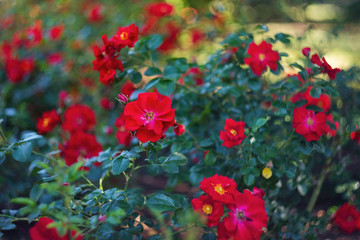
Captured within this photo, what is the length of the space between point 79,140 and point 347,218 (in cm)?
113

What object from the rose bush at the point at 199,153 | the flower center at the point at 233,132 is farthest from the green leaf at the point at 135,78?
the flower center at the point at 233,132

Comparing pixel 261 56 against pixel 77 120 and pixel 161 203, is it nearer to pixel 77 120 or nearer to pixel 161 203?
pixel 161 203

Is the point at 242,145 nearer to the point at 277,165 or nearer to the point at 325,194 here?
the point at 277,165

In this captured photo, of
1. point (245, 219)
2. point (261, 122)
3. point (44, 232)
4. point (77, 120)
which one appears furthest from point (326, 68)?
point (77, 120)

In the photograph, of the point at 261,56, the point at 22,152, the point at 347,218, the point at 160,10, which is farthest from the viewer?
the point at 160,10

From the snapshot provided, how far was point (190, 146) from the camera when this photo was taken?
4.05 feet

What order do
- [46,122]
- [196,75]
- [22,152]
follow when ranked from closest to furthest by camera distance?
[22,152] → [46,122] → [196,75]

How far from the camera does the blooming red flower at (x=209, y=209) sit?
870 millimetres

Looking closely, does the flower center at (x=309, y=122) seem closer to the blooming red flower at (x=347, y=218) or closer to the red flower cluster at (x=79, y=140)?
the blooming red flower at (x=347, y=218)

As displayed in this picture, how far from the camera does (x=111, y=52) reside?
114 cm

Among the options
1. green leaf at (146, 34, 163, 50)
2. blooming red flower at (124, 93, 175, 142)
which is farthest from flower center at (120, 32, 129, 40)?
blooming red flower at (124, 93, 175, 142)

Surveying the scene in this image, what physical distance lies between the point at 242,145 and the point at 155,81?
377mm

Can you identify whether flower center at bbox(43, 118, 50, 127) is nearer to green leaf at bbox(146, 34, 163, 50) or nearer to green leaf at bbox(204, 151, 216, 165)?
green leaf at bbox(146, 34, 163, 50)

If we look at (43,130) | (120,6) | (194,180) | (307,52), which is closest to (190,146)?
(194,180)
